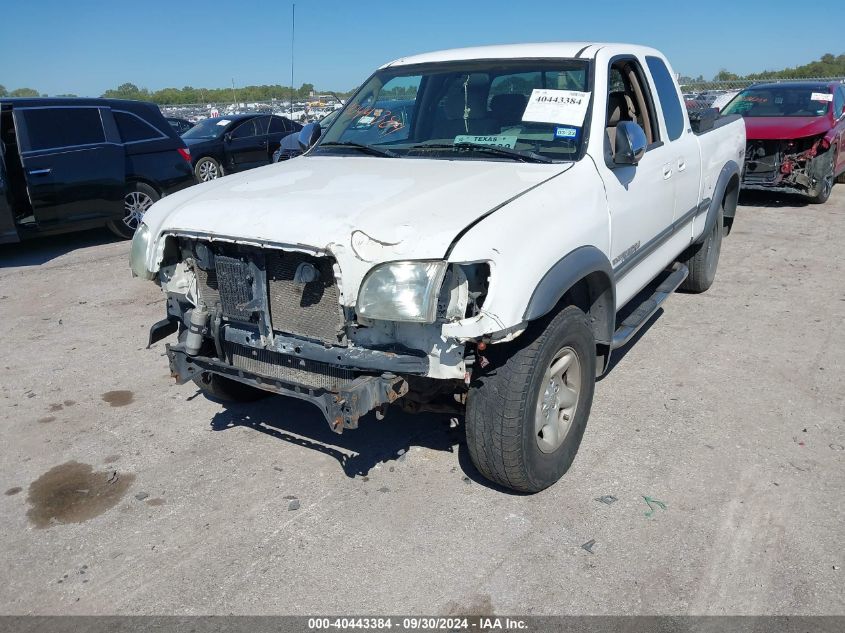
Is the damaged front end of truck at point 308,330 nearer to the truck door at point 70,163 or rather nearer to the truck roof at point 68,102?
the truck door at point 70,163

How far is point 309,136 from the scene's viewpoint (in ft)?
16.0

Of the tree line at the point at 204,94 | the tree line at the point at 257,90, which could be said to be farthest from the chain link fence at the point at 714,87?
the tree line at the point at 204,94

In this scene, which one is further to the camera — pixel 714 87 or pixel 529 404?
pixel 714 87

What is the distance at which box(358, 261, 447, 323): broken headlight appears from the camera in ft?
A: 8.86

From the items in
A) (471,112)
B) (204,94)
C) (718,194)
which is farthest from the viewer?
(204,94)

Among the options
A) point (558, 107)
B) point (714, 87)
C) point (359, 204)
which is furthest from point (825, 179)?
point (714, 87)

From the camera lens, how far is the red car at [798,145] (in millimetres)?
10148

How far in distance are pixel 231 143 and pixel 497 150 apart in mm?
12604

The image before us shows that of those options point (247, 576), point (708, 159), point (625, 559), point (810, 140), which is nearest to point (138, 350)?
point (247, 576)

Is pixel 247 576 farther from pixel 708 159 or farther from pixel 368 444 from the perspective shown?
pixel 708 159

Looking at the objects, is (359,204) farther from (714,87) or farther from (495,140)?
(714,87)

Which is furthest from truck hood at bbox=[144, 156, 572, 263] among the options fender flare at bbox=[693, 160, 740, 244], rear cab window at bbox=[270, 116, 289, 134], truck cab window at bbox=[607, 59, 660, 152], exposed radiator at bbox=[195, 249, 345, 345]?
rear cab window at bbox=[270, 116, 289, 134]

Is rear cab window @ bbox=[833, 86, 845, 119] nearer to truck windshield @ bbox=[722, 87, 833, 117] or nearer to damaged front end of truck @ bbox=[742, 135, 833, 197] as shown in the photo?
truck windshield @ bbox=[722, 87, 833, 117]

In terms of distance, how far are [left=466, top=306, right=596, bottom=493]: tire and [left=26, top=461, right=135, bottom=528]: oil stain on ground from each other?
1.88m
